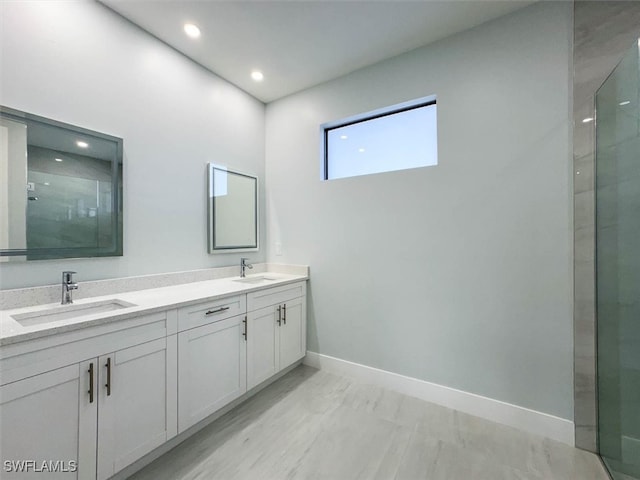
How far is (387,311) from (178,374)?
5.41 ft

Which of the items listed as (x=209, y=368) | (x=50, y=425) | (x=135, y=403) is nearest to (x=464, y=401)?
(x=209, y=368)

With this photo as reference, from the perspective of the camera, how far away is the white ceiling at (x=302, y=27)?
1.84m

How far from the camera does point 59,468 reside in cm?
118

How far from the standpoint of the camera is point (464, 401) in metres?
2.05

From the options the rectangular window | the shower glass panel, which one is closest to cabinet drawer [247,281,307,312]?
the rectangular window

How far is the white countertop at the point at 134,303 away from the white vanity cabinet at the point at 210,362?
0.09m

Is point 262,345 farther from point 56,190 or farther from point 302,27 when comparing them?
point 302,27

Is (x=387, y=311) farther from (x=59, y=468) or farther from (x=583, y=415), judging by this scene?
(x=59, y=468)

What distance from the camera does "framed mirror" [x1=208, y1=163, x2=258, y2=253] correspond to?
253 cm

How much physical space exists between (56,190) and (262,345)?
5.65 ft

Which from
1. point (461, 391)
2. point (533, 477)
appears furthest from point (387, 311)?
point (533, 477)

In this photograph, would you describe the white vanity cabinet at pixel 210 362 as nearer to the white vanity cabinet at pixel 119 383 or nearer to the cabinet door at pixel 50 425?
the white vanity cabinet at pixel 119 383

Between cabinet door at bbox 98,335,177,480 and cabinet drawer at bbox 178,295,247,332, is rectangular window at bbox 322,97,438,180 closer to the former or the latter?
cabinet drawer at bbox 178,295,247,332

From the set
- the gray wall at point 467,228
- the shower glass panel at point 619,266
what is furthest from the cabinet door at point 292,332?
the shower glass panel at point 619,266
